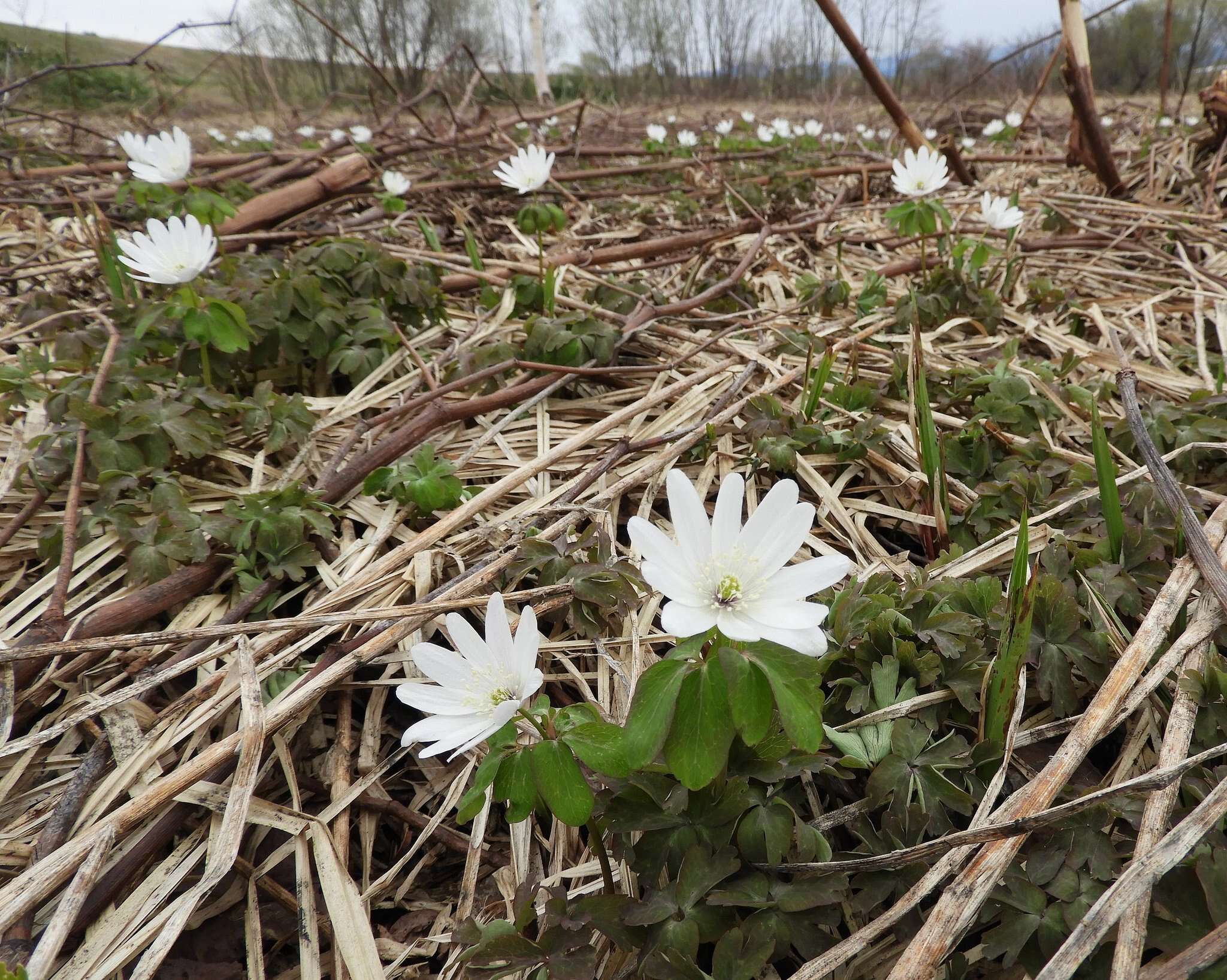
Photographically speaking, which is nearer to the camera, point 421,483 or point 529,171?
point 421,483

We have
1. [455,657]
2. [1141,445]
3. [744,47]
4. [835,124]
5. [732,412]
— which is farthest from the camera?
[744,47]

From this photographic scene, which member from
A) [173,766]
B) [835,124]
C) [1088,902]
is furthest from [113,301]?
[835,124]

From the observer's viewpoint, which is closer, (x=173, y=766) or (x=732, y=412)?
(x=173, y=766)

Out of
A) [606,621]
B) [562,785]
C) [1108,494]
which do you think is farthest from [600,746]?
[1108,494]

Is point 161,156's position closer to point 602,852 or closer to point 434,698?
point 434,698

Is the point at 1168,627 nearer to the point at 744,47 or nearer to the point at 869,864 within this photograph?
the point at 869,864

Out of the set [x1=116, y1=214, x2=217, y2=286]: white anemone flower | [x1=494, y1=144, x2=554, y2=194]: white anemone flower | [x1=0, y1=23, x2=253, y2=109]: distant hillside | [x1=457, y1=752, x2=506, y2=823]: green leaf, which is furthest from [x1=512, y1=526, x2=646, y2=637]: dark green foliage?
[x1=0, y1=23, x2=253, y2=109]: distant hillside

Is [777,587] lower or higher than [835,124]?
lower

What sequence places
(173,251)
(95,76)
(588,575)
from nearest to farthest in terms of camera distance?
1. (588,575)
2. (173,251)
3. (95,76)
